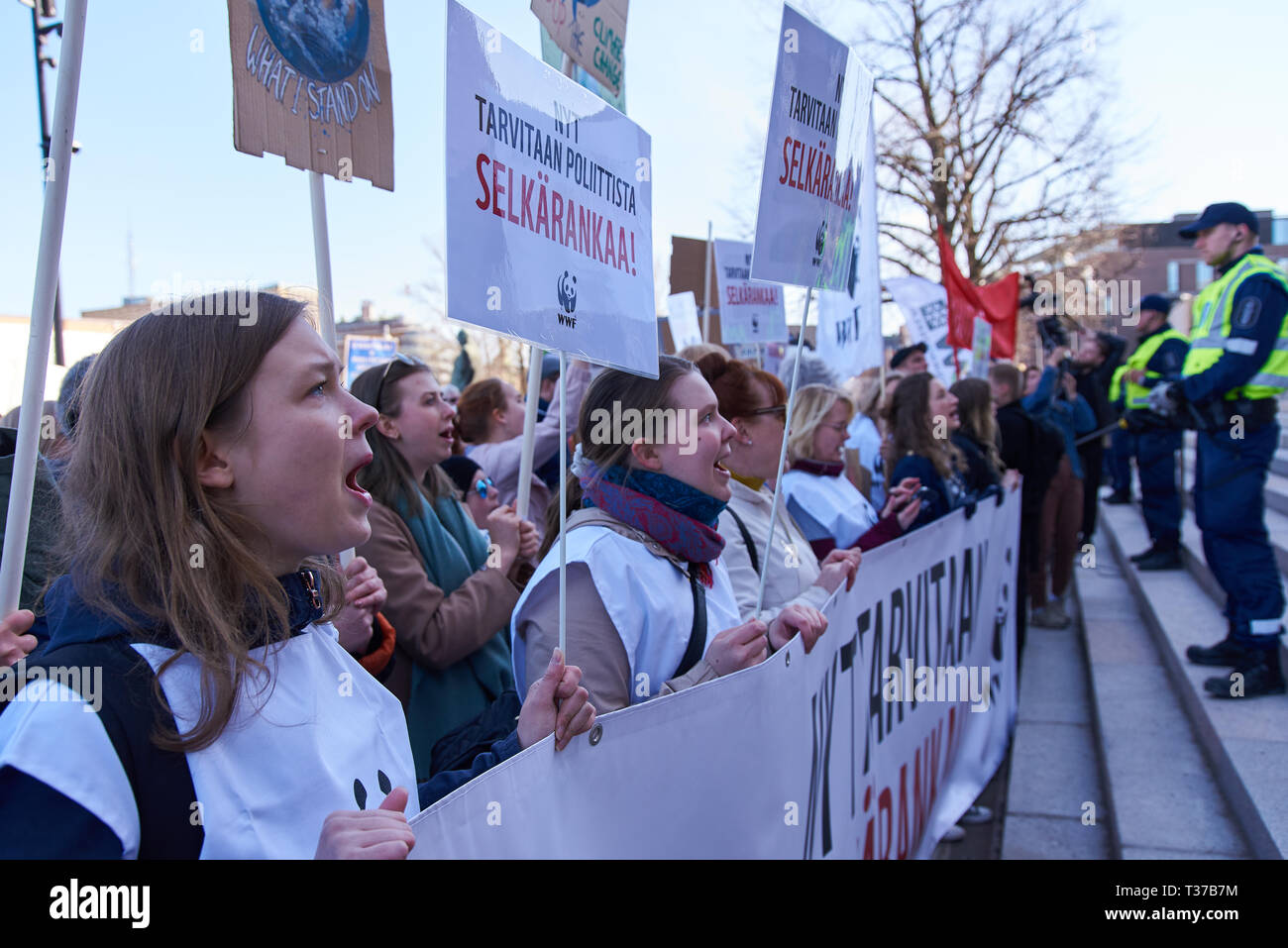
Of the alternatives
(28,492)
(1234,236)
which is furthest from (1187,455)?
(28,492)

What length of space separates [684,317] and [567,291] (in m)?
5.69

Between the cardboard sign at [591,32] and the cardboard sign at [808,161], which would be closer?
the cardboard sign at [808,161]

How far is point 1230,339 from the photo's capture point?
16.3 ft

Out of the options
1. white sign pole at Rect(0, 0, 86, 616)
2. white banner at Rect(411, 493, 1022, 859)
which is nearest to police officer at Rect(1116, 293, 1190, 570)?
white banner at Rect(411, 493, 1022, 859)

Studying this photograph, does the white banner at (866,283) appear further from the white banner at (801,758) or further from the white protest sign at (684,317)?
the white protest sign at (684,317)

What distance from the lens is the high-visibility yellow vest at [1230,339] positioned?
4852 millimetres

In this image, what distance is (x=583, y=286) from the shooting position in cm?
188

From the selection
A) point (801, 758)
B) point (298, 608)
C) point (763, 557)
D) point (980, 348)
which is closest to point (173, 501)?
point (298, 608)

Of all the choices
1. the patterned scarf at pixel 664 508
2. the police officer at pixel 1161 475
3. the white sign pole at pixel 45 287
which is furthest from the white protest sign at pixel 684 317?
the white sign pole at pixel 45 287

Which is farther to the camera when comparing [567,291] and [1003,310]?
[1003,310]

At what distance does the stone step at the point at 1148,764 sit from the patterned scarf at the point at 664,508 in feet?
8.06

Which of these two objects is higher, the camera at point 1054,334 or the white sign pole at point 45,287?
the camera at point 1054,334

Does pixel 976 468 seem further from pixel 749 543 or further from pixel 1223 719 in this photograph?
pixel 749 543

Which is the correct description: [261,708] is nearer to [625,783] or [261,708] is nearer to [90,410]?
[90,410]
